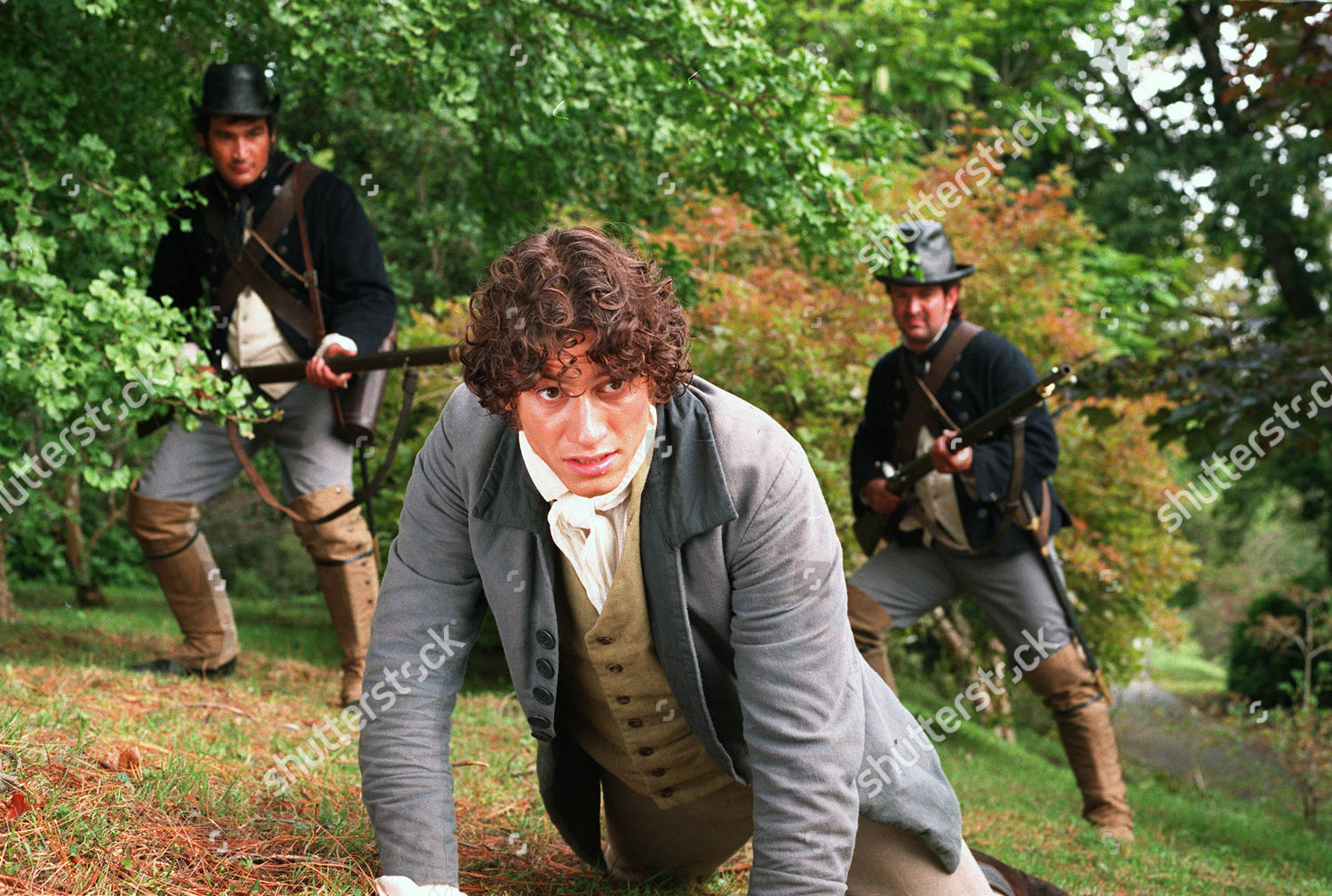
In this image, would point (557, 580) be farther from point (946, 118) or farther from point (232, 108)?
point (946, 118)

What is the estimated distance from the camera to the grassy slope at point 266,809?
8.13ft

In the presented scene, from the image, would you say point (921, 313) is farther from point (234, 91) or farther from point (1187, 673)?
point (1187, 673)

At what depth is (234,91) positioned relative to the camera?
4.83 meters

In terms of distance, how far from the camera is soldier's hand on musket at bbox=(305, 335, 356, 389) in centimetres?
469

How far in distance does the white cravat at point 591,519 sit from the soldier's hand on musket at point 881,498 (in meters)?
3.24

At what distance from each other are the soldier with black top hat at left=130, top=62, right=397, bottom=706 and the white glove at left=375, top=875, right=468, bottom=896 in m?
2.71

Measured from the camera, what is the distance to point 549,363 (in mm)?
2080

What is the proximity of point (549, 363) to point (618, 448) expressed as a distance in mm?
219

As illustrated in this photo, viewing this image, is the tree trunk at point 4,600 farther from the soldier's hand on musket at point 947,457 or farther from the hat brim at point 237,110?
the soldier's hand on musket at point 947,457

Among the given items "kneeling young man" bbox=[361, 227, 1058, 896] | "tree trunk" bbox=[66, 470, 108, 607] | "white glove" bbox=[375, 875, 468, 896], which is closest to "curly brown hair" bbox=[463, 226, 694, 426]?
"kneeling young man" bbox=[361, 227, 1058, 896]

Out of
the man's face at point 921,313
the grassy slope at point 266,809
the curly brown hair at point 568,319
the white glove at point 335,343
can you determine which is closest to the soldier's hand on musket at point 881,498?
the man's face at point 921,313

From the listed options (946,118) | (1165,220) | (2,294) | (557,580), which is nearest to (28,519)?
(2,294)

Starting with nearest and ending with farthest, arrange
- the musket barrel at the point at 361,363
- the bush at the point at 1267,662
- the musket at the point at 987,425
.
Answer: the musket barrel at the point at 361,363 → the musket at the point at 987,425 → the bush at the point at 1267,662

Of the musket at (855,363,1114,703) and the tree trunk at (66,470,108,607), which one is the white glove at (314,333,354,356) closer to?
the musket at (855,363,1114,703)
